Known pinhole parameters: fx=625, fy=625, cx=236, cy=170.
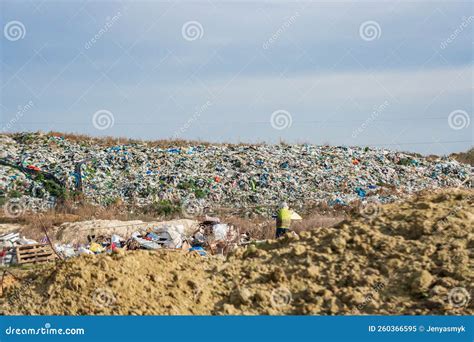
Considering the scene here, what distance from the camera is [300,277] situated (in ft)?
25.6

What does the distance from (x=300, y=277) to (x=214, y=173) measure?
15530mm

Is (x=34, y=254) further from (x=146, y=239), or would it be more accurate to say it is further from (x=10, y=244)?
(x=146, y=239)

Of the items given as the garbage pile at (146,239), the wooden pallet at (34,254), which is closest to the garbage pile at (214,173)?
the garbage pile at (146,239)

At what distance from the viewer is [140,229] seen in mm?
15672

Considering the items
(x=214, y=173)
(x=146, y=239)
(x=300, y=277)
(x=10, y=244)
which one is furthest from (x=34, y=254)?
(x=214, y=173)

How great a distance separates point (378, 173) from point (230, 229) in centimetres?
1179

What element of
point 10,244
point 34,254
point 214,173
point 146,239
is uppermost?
point 214,173

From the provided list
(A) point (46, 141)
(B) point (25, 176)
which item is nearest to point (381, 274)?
(B) point (25, 176)

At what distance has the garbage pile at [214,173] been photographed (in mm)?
20922

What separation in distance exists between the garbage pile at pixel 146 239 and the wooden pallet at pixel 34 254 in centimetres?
6

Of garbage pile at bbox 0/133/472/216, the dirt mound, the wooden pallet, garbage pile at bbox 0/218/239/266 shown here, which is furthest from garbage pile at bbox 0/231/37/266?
garbage pile at bbox 0/133/472/216

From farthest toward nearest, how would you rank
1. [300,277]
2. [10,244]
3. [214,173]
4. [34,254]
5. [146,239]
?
1. [214,173]
2. [146,239]
3. [10,244]
4. [34,254]
5. [300,277]

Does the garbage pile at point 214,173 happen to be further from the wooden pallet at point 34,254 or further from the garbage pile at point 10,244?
the wooden pallet at point 34,254

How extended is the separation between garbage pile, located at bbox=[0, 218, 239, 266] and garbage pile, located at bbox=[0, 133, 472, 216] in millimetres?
3762
